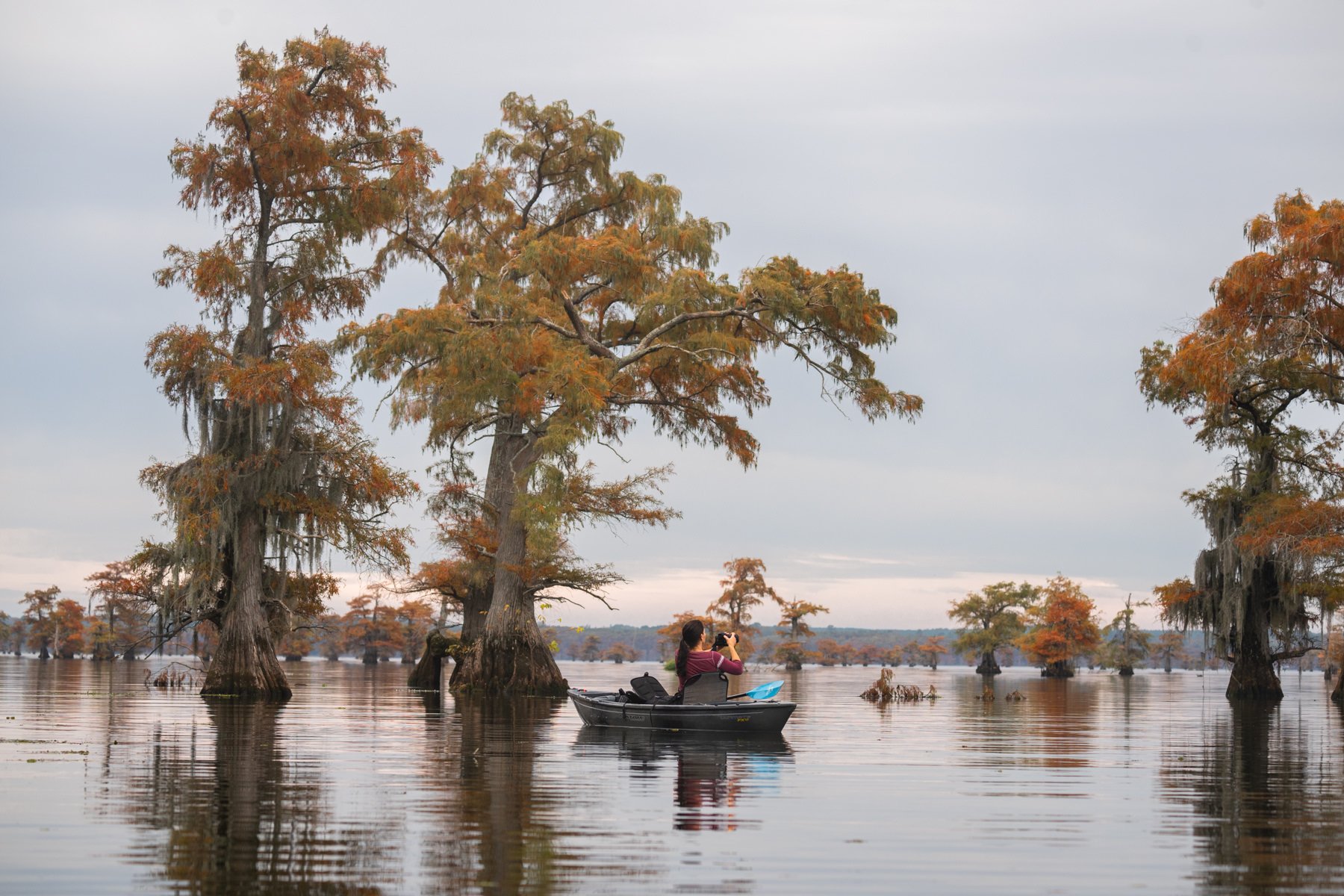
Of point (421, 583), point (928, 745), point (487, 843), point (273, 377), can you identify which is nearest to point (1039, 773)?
point (928, 745)

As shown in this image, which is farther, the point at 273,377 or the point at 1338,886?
the point at 273,377

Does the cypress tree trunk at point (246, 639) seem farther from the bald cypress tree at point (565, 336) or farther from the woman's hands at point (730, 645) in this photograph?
the woman's hands at point (730, 645)

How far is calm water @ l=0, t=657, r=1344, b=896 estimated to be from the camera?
27.6ft

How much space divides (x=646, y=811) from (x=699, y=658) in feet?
27.6

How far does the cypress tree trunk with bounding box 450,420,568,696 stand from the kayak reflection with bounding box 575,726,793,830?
14595mm

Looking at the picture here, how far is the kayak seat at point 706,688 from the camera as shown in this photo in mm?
20047

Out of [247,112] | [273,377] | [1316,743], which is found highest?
[247,112]

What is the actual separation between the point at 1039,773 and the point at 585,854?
828 centimetres

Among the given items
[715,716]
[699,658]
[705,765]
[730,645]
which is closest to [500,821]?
[705,765]

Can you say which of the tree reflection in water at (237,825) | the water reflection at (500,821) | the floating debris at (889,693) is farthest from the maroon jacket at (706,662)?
the floating debris at (889,693)

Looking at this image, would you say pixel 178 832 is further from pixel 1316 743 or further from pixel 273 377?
pixel 273 377

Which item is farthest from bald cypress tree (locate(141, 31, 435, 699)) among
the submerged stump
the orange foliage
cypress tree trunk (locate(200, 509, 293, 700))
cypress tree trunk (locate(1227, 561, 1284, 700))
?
the orange foliage

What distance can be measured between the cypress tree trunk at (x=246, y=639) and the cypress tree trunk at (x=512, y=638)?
5.88 meters

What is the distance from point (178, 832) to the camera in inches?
389
